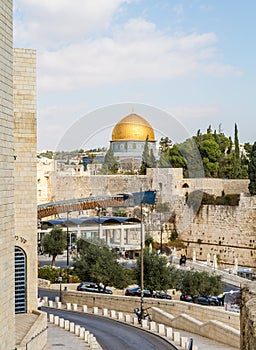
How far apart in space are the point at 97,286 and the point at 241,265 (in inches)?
469

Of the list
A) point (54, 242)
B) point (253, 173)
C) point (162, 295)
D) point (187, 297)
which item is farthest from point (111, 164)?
point (187, 297)

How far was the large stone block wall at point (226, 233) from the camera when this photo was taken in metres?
36.1

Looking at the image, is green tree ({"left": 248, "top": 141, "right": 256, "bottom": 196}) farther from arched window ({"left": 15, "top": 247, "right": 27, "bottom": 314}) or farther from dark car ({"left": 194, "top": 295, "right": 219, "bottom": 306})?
arched window ({"left": 15, "top": 247, "right": 27, "bottom": 314})

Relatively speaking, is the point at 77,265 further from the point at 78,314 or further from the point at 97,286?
the point at 78,314

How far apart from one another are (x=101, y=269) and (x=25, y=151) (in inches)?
499

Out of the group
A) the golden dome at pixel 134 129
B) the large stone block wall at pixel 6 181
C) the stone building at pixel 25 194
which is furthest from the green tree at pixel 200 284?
the golden dome at pixel 134 129

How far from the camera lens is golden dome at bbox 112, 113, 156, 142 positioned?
164 feet

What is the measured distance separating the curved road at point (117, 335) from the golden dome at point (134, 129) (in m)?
29.0

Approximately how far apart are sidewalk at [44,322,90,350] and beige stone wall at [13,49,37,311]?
187 centimetres

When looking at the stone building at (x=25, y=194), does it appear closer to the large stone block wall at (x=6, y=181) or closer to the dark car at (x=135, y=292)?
the large stone block wall at (x=6, y=181)

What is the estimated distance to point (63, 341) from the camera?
52.4ft

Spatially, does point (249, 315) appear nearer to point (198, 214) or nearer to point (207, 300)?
point (207, 300)

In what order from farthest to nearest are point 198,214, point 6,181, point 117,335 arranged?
point 198,214
point 117,335
point 6,181

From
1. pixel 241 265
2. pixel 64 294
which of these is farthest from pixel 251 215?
pixel 64 294
